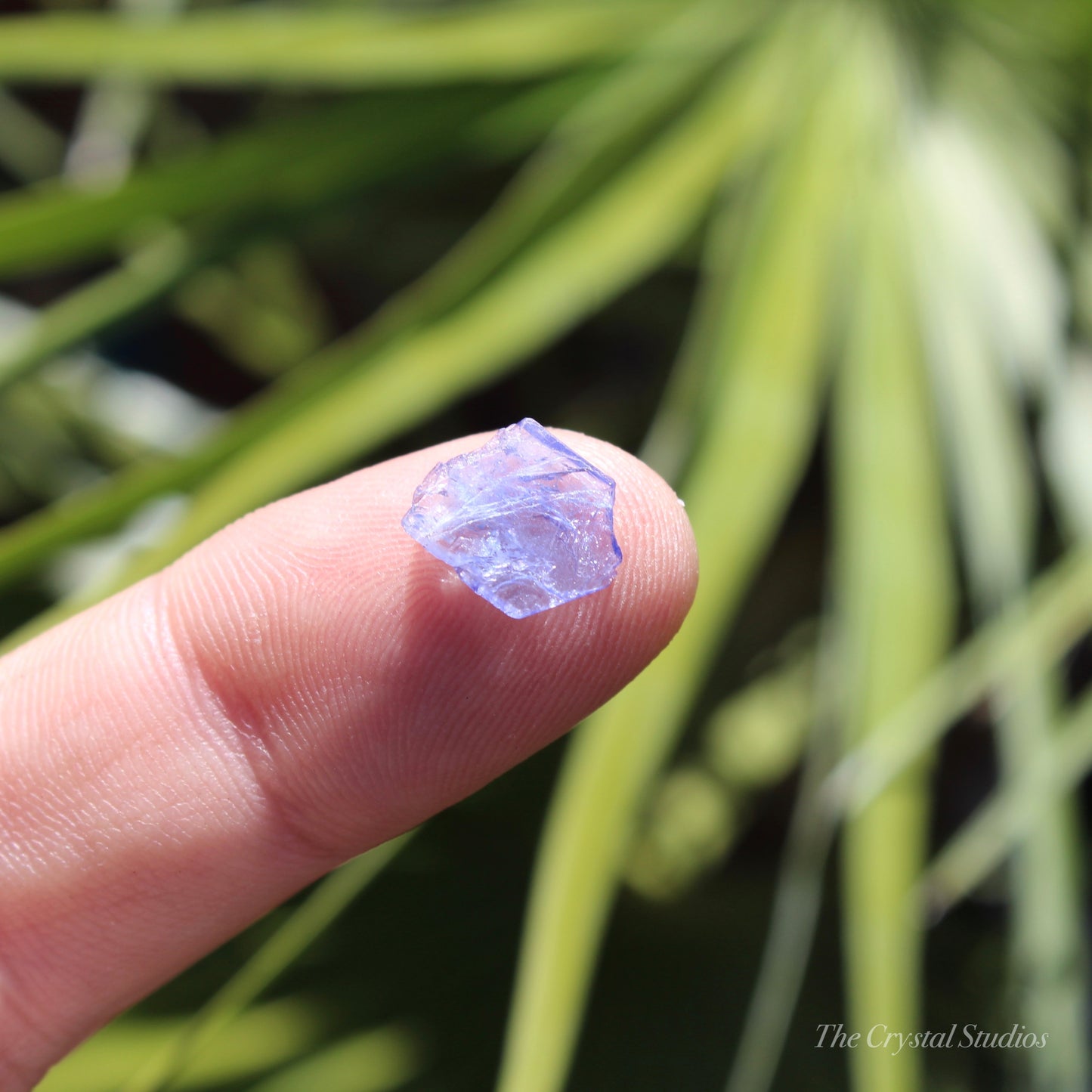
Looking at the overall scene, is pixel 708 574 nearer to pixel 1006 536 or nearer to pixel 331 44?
pixel 1006 536

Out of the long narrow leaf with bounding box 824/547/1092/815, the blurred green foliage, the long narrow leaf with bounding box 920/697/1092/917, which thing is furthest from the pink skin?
the long narrow leaf with bounding box 920/697/1092/917

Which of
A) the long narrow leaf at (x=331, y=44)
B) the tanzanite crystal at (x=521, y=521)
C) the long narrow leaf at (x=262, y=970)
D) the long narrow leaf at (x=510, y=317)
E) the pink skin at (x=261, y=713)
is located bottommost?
the long narrow leaf at (x=262, y=970)

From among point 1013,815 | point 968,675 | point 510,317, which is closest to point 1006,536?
point 968,675

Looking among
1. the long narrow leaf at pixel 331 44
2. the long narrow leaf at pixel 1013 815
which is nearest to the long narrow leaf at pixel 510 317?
the long narrow leaf at pixel 331 44

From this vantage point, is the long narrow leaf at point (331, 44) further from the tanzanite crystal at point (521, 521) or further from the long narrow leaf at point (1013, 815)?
the long narrow leaf at point (1013, 815)

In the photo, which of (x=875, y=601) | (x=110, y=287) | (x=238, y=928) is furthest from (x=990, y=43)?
(x=238, y=928)

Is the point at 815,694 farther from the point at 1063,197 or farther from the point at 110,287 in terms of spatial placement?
the point at 110,287
